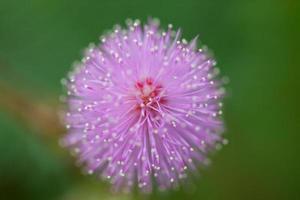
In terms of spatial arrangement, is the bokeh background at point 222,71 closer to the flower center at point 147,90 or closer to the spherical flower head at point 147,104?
the spherical flower head at point 147,104

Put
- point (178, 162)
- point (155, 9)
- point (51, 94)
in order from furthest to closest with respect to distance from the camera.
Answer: point (155, 9) → point (51, 94) → point (178, 162)

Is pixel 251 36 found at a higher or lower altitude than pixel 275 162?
higher

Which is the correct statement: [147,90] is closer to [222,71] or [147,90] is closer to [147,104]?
[147,104]

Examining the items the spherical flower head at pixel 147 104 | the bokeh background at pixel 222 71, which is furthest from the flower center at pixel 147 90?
the bokeh background at pixel 222 71

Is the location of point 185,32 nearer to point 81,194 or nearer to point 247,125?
point 247,125

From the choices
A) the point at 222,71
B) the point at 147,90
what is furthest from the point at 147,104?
the point at 222,71

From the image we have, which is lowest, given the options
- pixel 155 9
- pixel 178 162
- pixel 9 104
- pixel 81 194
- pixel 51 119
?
pixel 178 162


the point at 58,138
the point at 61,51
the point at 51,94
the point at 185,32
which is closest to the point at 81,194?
the point at 58,138
